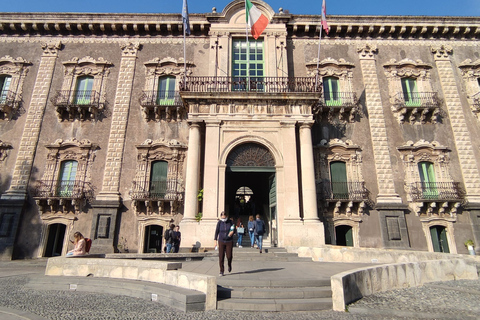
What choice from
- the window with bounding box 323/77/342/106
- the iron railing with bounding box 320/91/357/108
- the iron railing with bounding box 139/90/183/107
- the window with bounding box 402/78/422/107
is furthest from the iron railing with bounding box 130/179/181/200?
the window with bounding box 402/78/422/107

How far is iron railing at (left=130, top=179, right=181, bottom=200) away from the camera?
52.2 ft

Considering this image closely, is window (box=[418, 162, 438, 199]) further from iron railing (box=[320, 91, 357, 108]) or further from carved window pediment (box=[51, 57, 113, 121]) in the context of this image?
carved window pediment (box=[51, 57, 113, 121])

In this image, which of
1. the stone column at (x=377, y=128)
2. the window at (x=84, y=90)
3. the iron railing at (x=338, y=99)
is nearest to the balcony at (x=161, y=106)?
the window at (x=84, y=90)

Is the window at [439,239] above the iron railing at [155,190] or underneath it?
underneath

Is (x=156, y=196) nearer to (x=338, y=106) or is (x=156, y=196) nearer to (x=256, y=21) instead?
(x=256, y=21)

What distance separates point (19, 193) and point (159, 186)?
26.2 feet

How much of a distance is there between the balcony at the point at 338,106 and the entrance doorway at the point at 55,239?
55.0 ft

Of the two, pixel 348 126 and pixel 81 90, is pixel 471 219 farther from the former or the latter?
pixel 81 90

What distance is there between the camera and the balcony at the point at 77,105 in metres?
17.5

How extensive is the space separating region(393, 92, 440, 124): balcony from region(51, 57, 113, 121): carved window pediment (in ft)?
61.4

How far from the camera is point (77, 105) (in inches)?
684

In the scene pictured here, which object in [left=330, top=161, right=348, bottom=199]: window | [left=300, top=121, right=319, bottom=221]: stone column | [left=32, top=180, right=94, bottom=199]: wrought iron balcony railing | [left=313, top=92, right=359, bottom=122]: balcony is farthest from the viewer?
[left=313, top=92, right=359, bottom=122]: balcony

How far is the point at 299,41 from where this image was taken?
19.5m

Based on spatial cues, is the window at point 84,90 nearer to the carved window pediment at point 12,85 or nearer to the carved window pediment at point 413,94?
the carved window pediment at point 12,85
